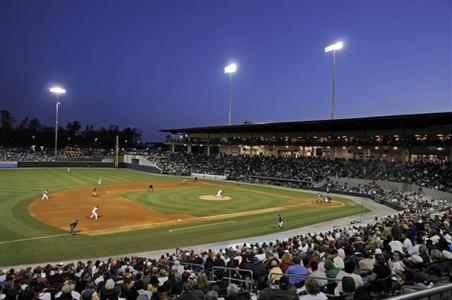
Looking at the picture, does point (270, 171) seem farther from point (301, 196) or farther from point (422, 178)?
point (422, 178)

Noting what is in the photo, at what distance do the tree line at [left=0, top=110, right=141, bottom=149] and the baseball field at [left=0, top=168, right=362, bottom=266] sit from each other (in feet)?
336

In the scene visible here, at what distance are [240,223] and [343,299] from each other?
76.1ft

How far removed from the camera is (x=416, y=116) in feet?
155

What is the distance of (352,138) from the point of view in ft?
213

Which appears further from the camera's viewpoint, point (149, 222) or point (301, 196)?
point (301, 196)

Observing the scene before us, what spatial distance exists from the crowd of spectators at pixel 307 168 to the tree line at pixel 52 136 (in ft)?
264

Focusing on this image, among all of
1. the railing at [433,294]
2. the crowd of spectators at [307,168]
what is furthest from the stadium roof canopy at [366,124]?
the railing at [433,294]

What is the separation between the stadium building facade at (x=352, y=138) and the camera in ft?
170

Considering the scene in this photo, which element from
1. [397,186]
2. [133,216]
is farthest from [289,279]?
[397,186]

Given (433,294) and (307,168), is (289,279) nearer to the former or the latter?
(433,294)

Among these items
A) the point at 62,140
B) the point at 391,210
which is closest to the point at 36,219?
the point at 391,210

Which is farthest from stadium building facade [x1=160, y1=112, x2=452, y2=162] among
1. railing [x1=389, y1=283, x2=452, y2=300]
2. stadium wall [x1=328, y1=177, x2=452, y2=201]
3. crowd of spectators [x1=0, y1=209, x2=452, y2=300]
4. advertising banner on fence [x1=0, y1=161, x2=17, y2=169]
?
railing [x1=389, y1=283, x2=452, y2=300]

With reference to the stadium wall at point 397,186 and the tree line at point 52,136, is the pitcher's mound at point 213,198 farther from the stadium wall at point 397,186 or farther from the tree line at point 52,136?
the tree line at point 52,136

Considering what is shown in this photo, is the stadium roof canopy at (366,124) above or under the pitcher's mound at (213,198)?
above
